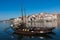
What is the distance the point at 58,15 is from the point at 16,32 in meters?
137

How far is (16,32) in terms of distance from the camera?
206ft

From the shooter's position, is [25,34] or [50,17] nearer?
[25,34]

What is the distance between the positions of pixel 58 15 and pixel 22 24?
132 meters

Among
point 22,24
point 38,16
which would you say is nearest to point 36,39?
point 22,24

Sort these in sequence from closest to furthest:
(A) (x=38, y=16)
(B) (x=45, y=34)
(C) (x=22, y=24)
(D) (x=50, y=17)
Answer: (B) (x=45, y=34) → (C) (x=22, y=24) → (A) (x=38, y=16) → (D) (x=50, y=17)

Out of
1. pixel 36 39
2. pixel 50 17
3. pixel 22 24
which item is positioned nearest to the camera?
pixel 36 39

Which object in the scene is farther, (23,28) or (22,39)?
(23,28)

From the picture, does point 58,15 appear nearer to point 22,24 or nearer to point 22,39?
point 22,24

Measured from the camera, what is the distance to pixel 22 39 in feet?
170

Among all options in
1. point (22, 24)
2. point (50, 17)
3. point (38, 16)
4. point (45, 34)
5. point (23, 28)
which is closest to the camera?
point (45, 34)

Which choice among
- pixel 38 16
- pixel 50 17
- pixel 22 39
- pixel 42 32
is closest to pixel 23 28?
pixel 42 32

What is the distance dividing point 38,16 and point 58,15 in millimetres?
24188

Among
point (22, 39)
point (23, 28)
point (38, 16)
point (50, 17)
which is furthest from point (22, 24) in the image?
point (50, 17)

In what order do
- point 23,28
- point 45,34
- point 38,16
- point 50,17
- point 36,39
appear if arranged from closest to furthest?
point 36,39
point 45,34
point 23,28
point 38,16
point 50,17
